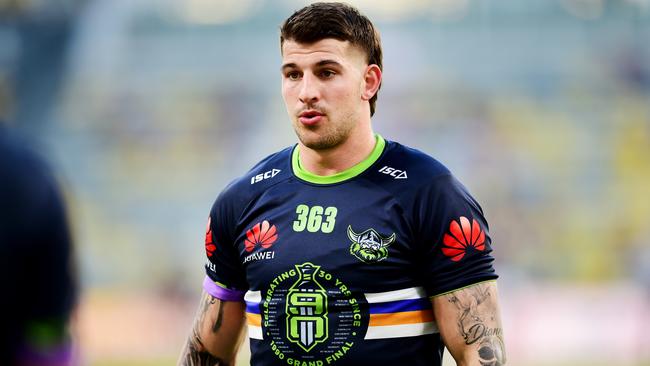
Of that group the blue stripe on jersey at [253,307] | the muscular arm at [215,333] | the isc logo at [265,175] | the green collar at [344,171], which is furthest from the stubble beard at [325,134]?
the muscular arm at [215,333]

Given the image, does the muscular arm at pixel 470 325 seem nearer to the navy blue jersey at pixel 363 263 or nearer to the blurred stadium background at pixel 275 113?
the navy blue jersey at pixel 363 263

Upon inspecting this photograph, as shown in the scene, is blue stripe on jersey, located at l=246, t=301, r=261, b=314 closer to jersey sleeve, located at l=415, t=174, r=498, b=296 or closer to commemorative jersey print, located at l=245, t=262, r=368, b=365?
commemorative jersey print, located at l=245, t=262, r=368, b=365

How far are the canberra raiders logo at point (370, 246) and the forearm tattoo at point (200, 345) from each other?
0.68m

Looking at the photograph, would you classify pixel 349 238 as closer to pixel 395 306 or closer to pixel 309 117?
pixel 395 306

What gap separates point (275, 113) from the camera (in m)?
17.2

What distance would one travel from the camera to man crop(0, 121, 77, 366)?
177 centimetres

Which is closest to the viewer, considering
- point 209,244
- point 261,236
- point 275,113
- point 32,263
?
point 32,263

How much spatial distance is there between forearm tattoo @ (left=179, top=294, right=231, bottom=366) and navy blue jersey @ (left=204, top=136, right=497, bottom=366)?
246mm

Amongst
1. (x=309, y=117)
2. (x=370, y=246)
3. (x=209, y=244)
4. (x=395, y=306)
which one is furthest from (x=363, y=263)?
(x=209, y=244)

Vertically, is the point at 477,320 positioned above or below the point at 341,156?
below

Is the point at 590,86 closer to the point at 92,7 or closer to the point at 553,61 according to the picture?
the point at 553,61

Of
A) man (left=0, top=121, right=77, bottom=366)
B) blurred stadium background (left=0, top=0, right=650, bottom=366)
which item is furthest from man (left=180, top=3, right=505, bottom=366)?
blurred stadium background (left=0, top=0, right=650, bottom=366)

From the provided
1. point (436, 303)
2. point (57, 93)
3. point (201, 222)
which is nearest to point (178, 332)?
point (201, 222)

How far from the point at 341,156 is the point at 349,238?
35 centimetres
